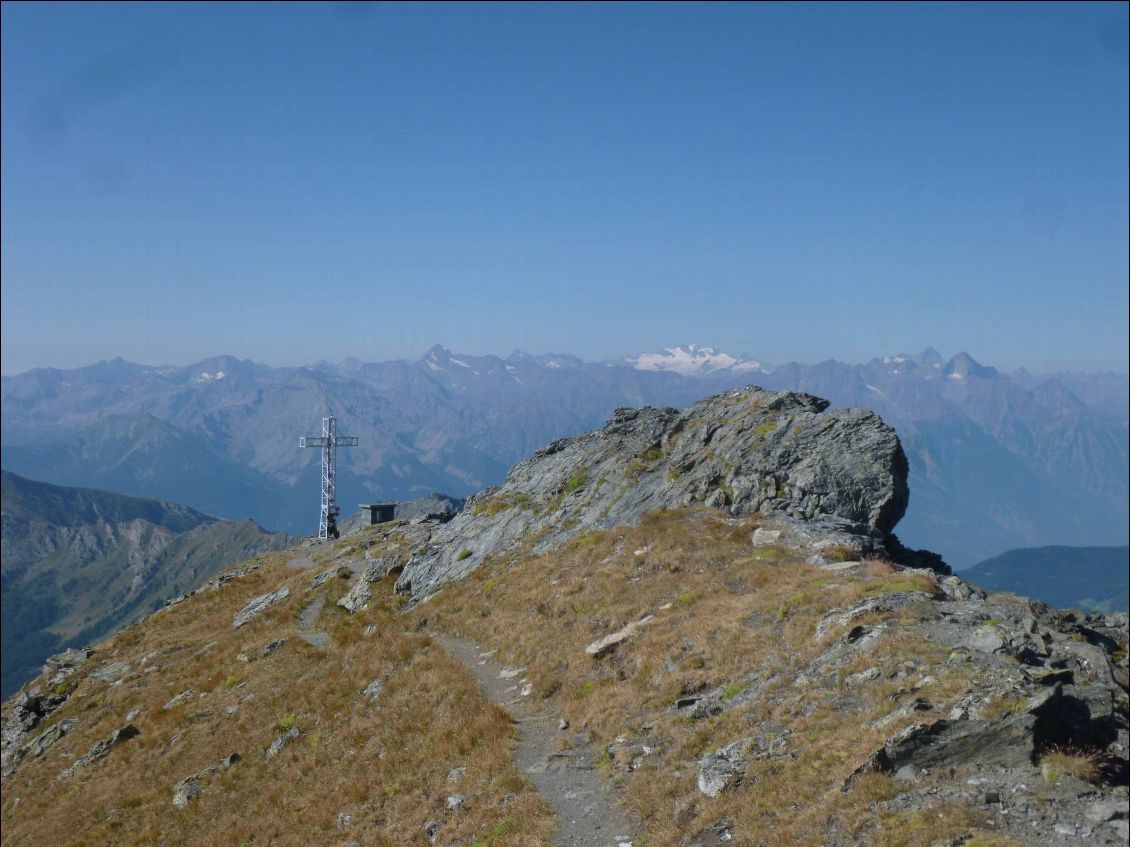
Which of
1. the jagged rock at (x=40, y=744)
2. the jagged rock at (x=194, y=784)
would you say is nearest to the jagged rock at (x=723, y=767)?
the jagged rock at (x=194, y=784)

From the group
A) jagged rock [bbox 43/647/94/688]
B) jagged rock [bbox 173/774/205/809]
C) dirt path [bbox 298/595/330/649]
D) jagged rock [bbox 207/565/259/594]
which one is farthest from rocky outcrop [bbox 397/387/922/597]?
jagged rock [bbox 207/565/259/594]

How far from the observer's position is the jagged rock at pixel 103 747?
3400 cm

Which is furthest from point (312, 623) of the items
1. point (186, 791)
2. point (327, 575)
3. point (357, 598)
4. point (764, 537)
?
point (764, 537)

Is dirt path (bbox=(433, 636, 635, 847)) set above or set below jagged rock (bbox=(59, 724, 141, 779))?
above

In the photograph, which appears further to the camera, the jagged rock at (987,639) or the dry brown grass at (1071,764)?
the jagged rock at (987,639)

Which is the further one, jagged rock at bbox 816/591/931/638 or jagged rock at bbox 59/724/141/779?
jagged rock at bbox 59/724/141/779

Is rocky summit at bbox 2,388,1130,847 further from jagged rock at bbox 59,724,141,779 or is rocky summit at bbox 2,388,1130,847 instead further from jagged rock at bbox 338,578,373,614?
jagged rock at bbox 338,578,373,614

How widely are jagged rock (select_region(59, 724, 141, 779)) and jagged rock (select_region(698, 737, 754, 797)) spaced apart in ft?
99.9

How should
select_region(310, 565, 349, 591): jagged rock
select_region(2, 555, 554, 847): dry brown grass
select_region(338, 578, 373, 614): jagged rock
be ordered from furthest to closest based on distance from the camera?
select_region(310, 565, 349, 591): jagged rock → select_region(338, 578, 373, 614): jagged rock → select_region(2, 555, 554, 847): dry brown grass

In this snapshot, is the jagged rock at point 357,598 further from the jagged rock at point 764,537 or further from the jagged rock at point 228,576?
the jagged rock at point 764,537

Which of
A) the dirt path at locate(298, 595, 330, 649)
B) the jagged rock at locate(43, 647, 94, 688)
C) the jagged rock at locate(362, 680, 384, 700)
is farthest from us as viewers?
the jagged rock at locate(43, 647, 94, 688)

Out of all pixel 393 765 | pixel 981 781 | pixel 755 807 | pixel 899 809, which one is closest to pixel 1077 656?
pixel 981 781

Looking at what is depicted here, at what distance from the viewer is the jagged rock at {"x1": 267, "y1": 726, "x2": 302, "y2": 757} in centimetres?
2784

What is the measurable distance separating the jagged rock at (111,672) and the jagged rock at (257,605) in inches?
274
